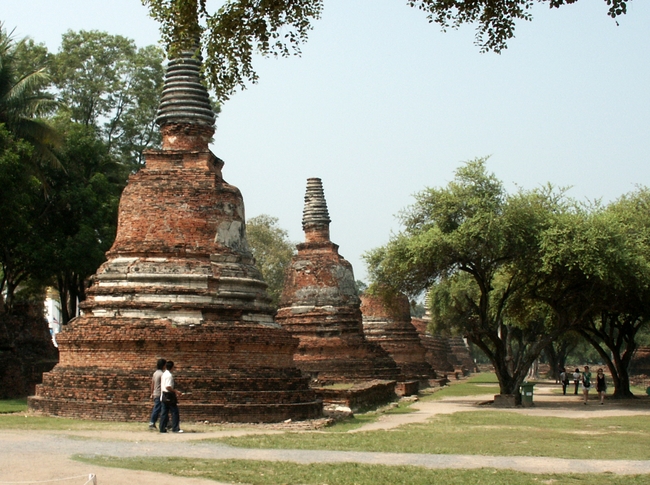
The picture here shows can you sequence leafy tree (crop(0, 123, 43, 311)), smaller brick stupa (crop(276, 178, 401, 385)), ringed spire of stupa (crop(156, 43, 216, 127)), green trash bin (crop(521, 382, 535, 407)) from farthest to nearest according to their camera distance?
smaller brick stupa (crop(276, 178, 401, 385)) → green trash bin (crop(521, 382, 535, 407)) → leafy tree (crop(0, 123, 43, 311)) → ringed spire of stupa (crop(156, 43, 216, 127))

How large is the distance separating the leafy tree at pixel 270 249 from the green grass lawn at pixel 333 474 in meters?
34.6

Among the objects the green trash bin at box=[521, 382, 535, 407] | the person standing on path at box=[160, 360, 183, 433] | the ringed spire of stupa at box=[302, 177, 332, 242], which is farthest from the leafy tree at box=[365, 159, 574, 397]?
the person standing on path at box=[160, 360, 183, 433]

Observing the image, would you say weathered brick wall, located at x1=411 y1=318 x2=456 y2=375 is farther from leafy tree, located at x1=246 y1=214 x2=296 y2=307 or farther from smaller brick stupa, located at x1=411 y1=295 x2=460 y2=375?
leafy tree, located at x1=246 y1=214 x2=296 y2=307

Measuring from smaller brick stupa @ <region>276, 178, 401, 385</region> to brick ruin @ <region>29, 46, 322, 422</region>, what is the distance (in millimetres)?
8857

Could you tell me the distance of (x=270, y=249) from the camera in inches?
1796

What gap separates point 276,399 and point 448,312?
90.3 ft

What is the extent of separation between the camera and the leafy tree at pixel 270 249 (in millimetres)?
44844

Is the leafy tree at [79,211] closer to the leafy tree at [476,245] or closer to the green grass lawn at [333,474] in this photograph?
the leafy tree at [476,245]

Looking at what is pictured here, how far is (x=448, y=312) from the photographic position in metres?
41.3

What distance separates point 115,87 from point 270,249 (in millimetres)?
14847

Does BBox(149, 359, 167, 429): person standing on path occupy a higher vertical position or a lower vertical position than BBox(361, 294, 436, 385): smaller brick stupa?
lower

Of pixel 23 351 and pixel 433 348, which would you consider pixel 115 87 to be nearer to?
pixel 23 351

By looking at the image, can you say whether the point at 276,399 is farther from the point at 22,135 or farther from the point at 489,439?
the point at 22,135

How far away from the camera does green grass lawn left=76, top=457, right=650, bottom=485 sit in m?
8.16
